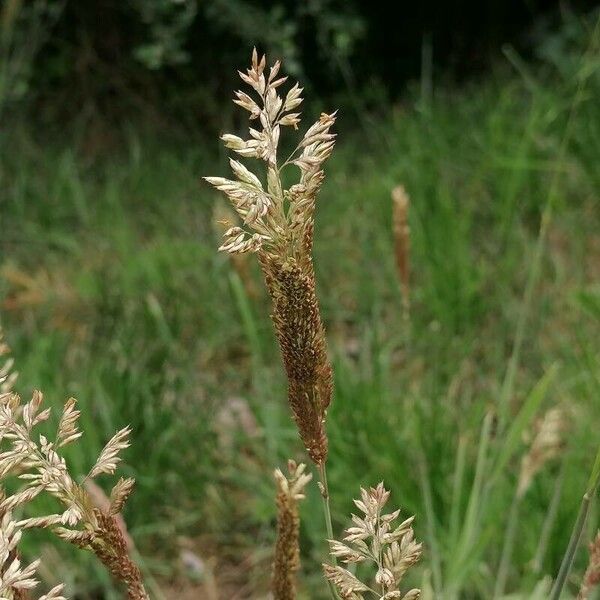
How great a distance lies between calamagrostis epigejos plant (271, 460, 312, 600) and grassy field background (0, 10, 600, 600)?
572mm

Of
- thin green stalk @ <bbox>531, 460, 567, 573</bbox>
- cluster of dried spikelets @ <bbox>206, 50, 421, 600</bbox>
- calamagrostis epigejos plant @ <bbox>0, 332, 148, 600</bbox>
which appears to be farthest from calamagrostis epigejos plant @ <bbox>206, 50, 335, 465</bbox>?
thin green stalk @ <bbox>531, 460, 567, 573</bbox>

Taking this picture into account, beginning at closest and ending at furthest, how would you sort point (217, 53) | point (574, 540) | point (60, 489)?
point (60, 489)
point (574, 540)
point (217, 53)

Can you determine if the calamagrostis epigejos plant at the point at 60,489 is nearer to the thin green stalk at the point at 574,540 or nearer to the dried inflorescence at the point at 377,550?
the dried inflorescence at the point at 377,550

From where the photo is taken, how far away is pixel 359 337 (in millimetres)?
2639

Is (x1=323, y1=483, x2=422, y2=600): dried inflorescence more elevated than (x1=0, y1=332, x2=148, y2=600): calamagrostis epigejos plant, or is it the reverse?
(x1=0, y1=332, x2=148, y2=600): calamagrostis epigejos plant

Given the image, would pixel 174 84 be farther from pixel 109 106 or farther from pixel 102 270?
pixel 102 270

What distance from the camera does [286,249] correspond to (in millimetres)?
479

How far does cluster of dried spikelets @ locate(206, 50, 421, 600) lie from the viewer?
17.9 inches

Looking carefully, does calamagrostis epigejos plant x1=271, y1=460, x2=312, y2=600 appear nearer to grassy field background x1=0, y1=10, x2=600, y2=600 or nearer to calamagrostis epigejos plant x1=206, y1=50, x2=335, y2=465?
calamagrostis epigejos plant x1=206, y1=50, x2=335, y2=465

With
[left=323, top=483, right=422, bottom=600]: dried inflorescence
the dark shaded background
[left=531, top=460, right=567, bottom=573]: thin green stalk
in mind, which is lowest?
[left=531, top=460, right=567, bottom=573]: thin green stalk

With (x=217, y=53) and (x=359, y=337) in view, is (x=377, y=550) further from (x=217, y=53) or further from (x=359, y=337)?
(x=217, y=53)

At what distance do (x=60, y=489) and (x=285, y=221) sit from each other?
18 cm

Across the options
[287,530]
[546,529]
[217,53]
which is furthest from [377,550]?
[217,53]

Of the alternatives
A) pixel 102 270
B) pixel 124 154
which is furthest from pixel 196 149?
pixel 102 270
